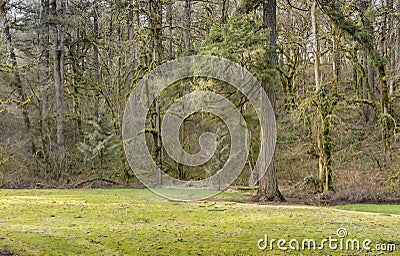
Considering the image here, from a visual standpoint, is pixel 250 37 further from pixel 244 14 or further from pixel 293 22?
pixel 293 22

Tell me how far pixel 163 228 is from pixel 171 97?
1320 centimetres

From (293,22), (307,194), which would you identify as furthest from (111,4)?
(307,194)

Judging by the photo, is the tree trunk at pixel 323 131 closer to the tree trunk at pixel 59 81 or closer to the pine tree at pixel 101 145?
the pine tree at pixel 101 145

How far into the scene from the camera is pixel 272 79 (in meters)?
15.0

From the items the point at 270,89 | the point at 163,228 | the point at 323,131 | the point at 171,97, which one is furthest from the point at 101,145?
the point at 163,228

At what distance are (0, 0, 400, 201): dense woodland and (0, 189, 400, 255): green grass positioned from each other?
6.61 metres

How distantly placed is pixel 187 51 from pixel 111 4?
5767mm

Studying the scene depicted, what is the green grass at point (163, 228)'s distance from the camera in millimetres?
6766

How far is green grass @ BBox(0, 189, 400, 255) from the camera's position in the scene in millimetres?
6766

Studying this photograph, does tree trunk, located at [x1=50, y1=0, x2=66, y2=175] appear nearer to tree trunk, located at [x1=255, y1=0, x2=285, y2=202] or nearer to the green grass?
the green grass

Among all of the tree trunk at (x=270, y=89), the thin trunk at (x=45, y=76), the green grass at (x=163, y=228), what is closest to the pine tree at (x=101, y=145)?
the thin trunk at (x=45, y=76)

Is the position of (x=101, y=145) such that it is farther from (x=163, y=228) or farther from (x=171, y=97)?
(x=163, y=228)

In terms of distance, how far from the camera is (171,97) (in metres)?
21.3

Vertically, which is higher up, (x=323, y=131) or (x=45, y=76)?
(x=45, y=76)
